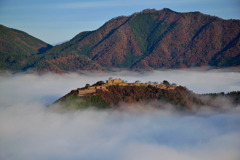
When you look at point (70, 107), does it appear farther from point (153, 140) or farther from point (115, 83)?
point (153, 140)

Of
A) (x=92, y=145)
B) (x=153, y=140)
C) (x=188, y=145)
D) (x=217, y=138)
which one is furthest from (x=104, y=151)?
(x=217, y=138)

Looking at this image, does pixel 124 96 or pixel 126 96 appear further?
pixel 124 96

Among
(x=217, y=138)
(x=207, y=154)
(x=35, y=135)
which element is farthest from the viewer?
(x=35, y=135)

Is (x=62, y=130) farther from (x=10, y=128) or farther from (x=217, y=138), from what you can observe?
(x=217, y=138)

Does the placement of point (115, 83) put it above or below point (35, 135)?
above

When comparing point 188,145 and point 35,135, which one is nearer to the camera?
point 188,145

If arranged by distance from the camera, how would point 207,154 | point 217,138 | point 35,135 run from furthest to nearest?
1. point 35,135
2. point 217,138
3. point 207,154

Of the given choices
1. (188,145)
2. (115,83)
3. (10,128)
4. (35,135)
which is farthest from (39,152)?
(188,145)
